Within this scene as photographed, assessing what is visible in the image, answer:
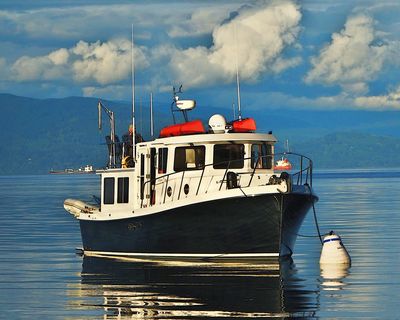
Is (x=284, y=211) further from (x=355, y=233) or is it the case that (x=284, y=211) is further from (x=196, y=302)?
(x=355, y=233)

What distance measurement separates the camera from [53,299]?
32.0 metres

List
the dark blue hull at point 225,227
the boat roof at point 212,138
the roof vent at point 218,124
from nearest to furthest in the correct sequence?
the dark blue hull at point 225,227 < the boat roof at point 212,138 < the roof vent at point 218,124

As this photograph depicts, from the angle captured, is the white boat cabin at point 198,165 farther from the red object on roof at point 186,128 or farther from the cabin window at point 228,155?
the red object on roof at point 186,128

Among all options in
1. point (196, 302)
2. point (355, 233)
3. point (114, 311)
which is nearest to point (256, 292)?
point (196, 302)

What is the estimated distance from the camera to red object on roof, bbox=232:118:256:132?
4156 centimetres

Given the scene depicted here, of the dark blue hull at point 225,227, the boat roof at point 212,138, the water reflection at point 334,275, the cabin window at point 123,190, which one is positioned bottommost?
the water reflection at point 334,275

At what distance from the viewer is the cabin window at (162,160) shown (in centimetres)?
4088

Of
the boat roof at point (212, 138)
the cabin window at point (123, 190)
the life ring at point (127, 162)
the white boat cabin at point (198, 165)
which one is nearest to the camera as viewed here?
the white boat cabin at point (198, 165)

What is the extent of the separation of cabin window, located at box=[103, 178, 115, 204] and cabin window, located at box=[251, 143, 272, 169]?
520 cm

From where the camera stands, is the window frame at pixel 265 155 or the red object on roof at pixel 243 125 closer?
the window frame at pixel 265 155

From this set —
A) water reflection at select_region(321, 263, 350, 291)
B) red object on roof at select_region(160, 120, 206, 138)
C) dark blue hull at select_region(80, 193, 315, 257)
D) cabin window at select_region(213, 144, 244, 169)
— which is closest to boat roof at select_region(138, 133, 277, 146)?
cabin window at select_region(213, 144, 244, 169)

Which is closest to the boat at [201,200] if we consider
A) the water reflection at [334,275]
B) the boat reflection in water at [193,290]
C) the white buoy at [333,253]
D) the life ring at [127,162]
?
the boat reflection in water at [193,290]

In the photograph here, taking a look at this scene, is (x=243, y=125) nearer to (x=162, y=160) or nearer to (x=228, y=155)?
(x=228, y=155)

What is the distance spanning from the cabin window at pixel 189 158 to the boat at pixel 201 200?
0.10ft
